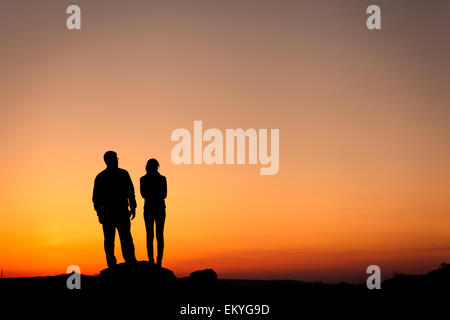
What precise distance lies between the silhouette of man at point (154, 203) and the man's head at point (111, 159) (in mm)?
1236

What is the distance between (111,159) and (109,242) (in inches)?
103

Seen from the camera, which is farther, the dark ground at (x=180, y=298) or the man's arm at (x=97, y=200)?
the man's arm at (x=97, y=200)

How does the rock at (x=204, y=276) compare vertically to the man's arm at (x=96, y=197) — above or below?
below

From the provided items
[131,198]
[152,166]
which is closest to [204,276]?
[131,198]

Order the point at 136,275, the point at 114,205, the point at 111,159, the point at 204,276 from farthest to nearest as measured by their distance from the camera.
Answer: the point at 204,276, the point at 114,205, the point at 111,159, the point at 136,275

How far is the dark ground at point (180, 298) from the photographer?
17.0 m

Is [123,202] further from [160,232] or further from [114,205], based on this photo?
[160,232]

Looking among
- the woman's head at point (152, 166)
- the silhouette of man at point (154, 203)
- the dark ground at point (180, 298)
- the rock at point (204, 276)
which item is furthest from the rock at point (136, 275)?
the woman's head at point (152, 166)

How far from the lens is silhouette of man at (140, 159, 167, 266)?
20500mm

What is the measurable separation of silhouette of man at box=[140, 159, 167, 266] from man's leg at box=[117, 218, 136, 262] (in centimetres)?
76

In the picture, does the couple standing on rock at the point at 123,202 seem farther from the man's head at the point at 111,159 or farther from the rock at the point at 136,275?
the rock at the point at 136,275

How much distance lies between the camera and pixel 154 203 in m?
20.7
